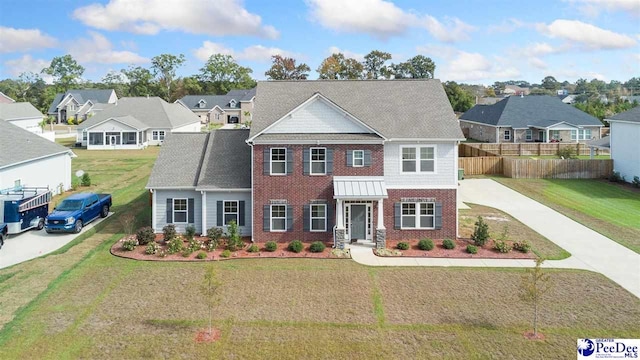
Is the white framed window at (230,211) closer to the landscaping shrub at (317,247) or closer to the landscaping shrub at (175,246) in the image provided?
the landscaping shrub at (175,246)

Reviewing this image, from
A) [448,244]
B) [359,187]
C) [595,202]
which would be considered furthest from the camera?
[595,202]

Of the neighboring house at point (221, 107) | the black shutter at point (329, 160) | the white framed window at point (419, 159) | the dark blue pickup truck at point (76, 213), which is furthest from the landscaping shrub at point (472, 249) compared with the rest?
the neighboring house at point (221, 107)

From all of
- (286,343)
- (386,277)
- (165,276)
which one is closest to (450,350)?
(286,343)

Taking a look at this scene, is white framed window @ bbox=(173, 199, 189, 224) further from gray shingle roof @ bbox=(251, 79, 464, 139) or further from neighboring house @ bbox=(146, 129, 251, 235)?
gray shingle roof @ bbox=(251, 79, 464, 139)

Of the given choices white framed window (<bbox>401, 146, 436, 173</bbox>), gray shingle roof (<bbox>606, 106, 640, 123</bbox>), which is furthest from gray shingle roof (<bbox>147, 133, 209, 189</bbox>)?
gray shingle roof (<bbox>606, 106, 640, 123</bbox>)

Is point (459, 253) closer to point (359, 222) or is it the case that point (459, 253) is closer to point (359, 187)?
point (359, 222)

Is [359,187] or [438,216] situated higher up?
[359,187]

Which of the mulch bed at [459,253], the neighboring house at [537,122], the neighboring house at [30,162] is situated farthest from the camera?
the neighboring house at [537,122]

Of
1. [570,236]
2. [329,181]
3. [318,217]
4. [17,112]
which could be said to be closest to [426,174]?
[329,181]
